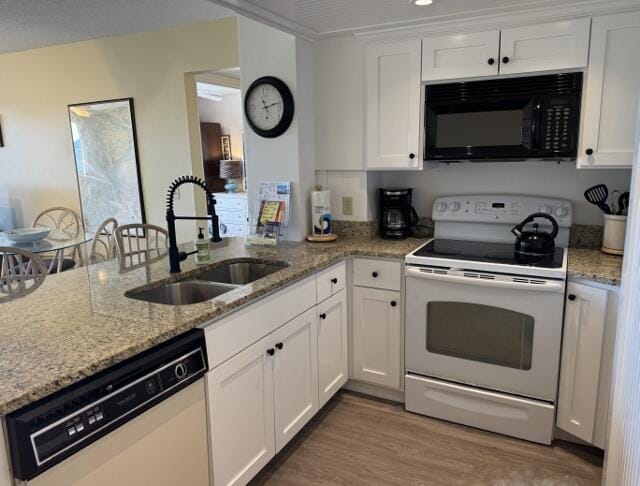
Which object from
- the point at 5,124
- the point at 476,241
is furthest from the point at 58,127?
the point at 476,241

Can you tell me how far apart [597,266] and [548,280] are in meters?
0.25

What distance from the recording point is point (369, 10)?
88.1 inches

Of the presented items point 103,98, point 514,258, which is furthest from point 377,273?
point 103,98

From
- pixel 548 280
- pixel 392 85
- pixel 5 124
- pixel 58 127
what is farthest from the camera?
pixel 5 124

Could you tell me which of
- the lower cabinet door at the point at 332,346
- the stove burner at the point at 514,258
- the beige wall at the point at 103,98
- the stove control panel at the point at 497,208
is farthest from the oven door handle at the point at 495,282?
the beige wall at the point at 103,98

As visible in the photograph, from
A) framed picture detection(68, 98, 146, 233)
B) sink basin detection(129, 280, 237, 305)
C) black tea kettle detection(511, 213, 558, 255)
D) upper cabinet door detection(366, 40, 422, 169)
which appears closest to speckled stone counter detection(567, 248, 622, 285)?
black tea kettle detection(511, 213, 558, 255)

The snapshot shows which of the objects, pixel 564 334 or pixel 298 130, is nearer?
pixel 564 334

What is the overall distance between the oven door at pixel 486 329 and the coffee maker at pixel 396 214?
48cm

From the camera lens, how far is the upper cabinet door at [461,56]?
233 cm

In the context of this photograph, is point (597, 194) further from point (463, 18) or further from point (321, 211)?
point (321, 211)

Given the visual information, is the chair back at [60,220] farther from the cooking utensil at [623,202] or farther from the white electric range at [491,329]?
the cooking utensil at [623,202]

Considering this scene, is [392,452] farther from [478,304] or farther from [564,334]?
[564,334]

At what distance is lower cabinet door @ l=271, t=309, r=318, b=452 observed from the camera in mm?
1995

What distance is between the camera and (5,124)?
209 inches
